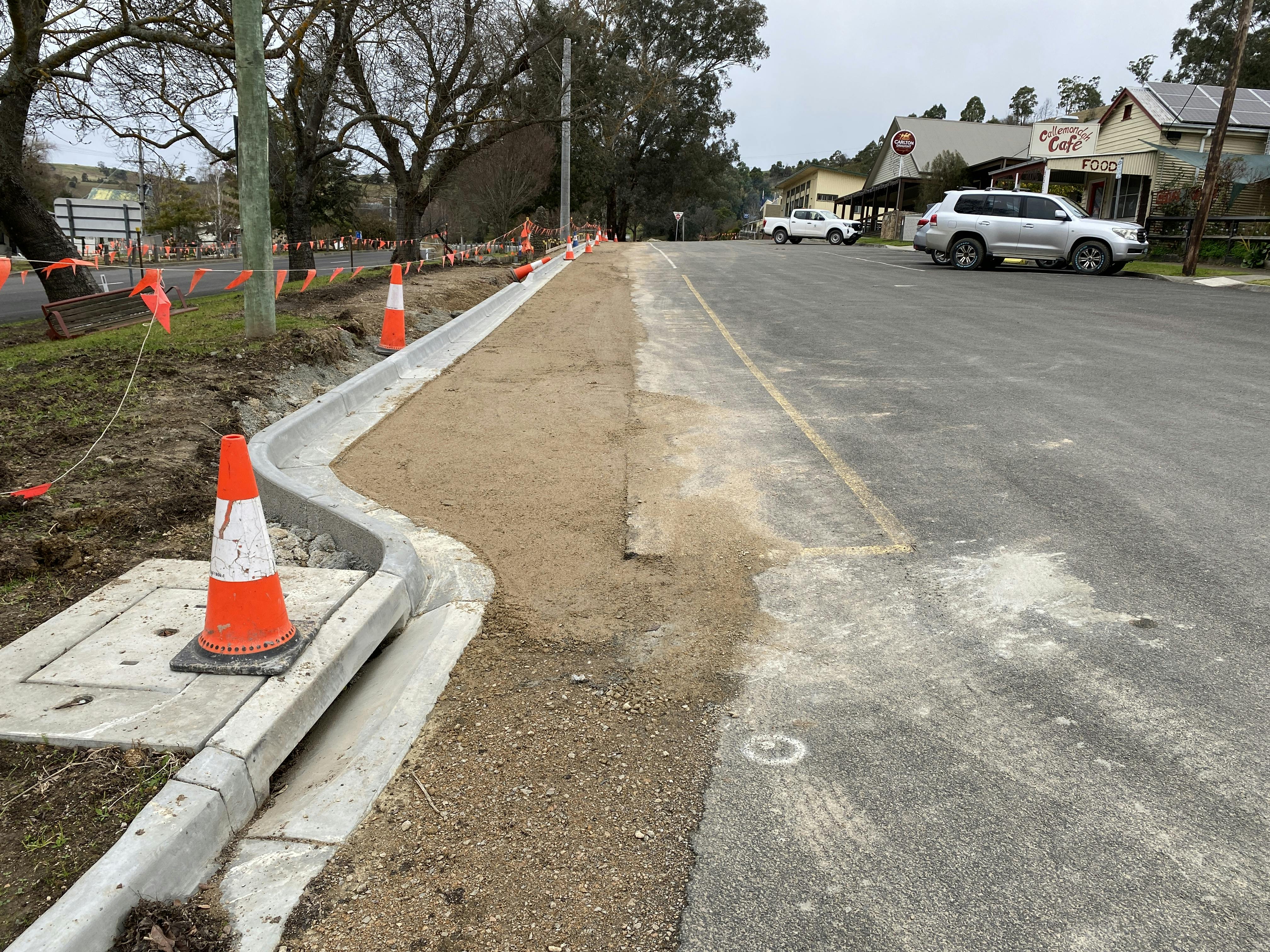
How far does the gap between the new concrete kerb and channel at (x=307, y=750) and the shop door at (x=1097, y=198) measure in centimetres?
3909

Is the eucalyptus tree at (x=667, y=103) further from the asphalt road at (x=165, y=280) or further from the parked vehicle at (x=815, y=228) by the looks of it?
the asphalt road at (x=165, y=280)

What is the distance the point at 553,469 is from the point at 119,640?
300 cm

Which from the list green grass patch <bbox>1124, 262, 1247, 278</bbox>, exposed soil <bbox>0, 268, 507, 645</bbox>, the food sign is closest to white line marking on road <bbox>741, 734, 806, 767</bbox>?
exposed soil <bbox>0, 268, 507, 645</bbox>

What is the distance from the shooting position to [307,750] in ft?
10.6

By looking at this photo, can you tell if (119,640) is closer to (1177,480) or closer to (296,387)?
(296,387)

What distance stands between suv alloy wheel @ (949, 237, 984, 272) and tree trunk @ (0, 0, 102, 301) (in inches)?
736

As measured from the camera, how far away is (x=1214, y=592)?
161 inches

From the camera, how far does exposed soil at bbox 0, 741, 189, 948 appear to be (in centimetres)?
231

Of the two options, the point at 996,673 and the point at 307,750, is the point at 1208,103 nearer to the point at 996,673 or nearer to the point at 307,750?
the point at 996,673

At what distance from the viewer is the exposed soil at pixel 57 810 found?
2.31 m

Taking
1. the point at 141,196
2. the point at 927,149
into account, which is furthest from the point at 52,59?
the point at 927,149

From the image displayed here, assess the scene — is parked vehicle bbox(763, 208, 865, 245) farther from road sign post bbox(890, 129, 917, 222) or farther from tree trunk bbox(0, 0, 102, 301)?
tree trunk bbox(0, 0, 102, 301)

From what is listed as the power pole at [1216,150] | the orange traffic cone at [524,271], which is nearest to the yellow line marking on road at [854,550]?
the orange traffic cone at [524,271]

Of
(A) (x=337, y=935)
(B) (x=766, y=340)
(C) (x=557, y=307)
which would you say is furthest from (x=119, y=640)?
(C) (x=557, y=307)
